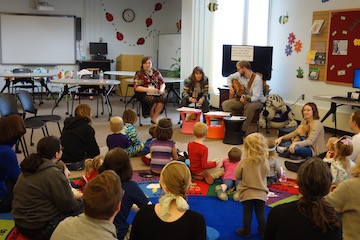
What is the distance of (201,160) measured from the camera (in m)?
4.74

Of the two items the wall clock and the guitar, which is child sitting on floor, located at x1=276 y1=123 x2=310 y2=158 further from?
the wall clock

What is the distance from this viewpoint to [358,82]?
6930 mm

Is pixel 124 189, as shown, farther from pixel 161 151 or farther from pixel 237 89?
pixel 237 89

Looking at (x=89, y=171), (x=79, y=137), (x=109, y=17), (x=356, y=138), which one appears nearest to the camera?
(x=356, y=138)

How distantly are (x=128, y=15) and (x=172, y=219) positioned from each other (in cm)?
1152

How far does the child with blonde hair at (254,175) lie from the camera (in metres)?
3.44

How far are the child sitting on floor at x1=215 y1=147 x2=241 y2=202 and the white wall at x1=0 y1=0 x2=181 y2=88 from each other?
872 cm

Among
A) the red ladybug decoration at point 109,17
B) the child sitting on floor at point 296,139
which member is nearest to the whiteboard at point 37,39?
the red ladybug decoration at point 109,17

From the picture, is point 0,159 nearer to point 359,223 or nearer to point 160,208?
point 160,208

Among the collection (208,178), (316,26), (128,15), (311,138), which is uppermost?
(128,15)

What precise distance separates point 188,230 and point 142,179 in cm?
288

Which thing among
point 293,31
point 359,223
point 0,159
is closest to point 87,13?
point 293,31

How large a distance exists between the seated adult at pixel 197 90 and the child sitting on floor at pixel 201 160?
9.35 feet

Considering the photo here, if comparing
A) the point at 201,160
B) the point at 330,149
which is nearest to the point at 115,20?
the point at 201,160
